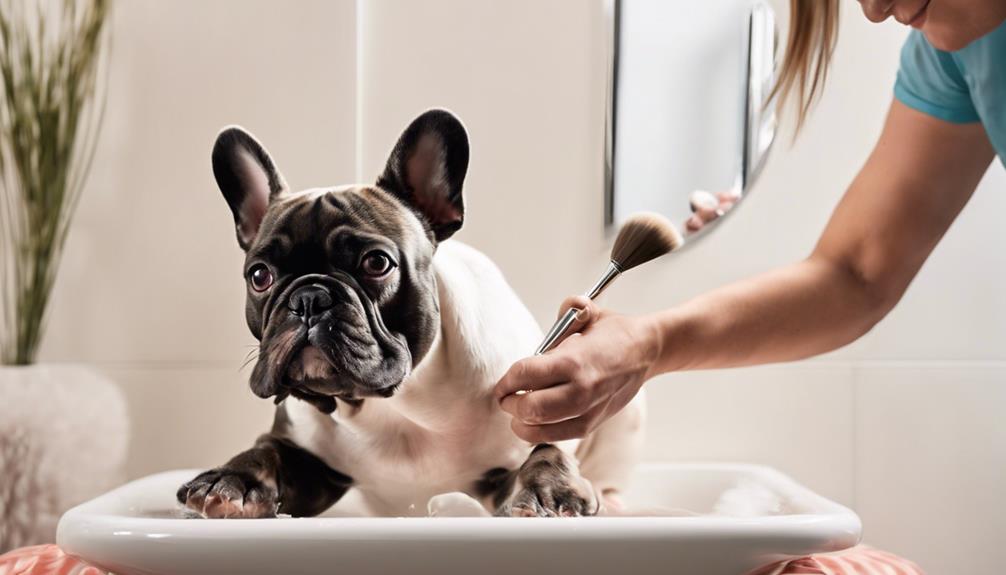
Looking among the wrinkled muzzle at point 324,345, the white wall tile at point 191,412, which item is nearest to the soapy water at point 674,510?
the wrinkled muzzle at point 324,345

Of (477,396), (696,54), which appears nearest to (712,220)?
(696,54)

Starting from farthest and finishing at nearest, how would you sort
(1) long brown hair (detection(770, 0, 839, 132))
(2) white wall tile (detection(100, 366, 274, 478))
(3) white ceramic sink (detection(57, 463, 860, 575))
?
1. (2) white wall tile (detection(100, 366, 274, 478))
2. (1) long brown hair (detection(770, 0, 839, 132))
3. (3) white ceramic sink (detection(57, 463, 860, 575))

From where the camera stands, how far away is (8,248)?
1.05m

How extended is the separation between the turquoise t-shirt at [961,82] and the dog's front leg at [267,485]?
2.07ft

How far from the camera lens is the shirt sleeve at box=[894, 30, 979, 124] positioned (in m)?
0.79

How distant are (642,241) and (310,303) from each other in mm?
273

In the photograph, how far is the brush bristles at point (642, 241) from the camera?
708mm

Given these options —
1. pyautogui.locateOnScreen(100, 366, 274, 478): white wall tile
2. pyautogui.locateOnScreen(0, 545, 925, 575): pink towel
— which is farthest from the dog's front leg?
pyautogui.locateOnScreen(100, 366, 274, 478): white wall tile

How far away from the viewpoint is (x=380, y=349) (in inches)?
24.7

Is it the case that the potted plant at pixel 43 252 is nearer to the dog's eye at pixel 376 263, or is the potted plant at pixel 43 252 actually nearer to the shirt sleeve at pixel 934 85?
the dog's eye at pixel 376 263

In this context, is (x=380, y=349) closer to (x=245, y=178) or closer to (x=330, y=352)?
(x=330, y=352)

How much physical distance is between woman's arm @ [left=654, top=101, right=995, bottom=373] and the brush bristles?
10 centimetres

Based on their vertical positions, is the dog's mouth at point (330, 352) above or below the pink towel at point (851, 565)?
above

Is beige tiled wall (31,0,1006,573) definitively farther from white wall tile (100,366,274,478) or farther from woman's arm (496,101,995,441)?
woman's arm (496,101,995,441)
